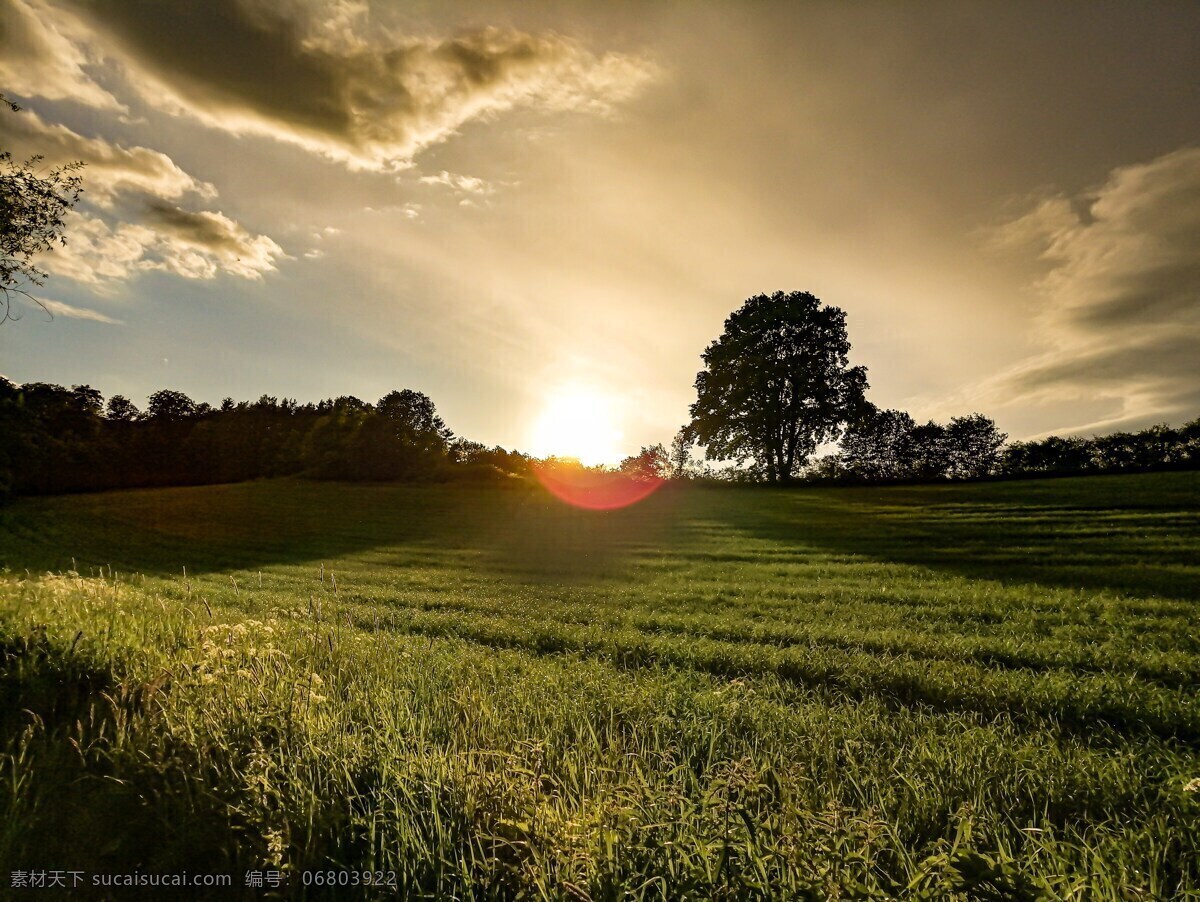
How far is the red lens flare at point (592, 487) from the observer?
135ft

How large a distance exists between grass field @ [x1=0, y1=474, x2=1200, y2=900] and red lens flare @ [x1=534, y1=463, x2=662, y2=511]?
91.0 ft

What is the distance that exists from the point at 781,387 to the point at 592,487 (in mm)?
19737

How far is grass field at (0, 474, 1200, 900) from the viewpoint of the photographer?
2387mm

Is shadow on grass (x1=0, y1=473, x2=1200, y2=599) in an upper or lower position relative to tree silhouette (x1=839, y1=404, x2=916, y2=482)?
lower

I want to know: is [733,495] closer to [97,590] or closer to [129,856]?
[97,590]

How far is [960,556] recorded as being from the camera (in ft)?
53.5

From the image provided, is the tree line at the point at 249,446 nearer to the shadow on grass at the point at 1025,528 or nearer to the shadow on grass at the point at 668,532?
the shadow on grass at the point at 668,532

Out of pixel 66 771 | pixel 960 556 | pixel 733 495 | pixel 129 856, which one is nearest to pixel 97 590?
pixel 66 771

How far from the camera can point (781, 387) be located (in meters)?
48.4

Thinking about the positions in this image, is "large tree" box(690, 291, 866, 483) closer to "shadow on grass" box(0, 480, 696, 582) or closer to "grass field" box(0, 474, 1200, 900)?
"shadow on grass" box(0, 480, 696, 582)

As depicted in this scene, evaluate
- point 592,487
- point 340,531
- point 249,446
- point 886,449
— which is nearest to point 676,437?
point 592,487

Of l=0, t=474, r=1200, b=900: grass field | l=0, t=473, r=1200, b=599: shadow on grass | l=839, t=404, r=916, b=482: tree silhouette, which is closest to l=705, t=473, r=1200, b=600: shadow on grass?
l=0, t=473, r=1200, b=599: shadow on grass

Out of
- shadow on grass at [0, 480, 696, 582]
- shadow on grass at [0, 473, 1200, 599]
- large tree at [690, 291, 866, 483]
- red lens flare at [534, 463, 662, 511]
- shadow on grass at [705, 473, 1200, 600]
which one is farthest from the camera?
large tree at [690, 291, 866, 483]

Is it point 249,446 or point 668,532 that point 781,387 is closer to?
point 668,532
